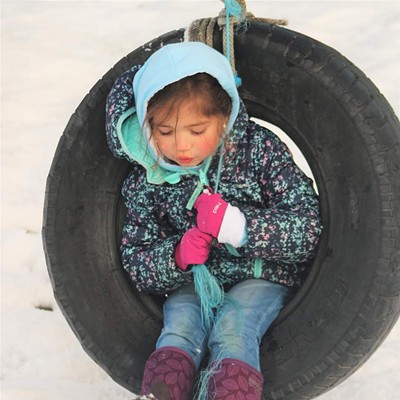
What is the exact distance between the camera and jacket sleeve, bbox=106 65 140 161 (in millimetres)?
1634

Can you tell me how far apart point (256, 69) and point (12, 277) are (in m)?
1.27

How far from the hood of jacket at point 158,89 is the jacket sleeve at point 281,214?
0.50ft

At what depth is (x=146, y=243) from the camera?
1.75 m

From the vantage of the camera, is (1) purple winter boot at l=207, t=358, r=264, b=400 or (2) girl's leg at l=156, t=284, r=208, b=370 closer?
(1) purple winter boot at l=207, t=358, r=264, b=400

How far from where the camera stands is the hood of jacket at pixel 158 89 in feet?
4.81

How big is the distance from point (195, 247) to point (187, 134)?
286 millimetres

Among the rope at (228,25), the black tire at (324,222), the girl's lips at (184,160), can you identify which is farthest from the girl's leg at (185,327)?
the rope at (228,25)

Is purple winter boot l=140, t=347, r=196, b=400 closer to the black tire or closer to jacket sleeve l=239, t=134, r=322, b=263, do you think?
the black tire

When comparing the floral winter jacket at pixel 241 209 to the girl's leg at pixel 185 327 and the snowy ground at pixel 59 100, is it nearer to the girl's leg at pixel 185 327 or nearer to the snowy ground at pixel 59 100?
the girl's leg at pixel 185 327

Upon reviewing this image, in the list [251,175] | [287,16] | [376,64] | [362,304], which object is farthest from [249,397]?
[287,16]

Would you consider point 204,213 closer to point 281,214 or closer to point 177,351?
point 281,214

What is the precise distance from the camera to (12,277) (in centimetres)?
240

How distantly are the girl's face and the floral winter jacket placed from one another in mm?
87

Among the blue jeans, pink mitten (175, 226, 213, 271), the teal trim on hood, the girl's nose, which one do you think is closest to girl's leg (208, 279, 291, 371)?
the blue jeans
